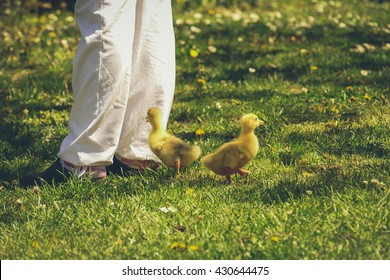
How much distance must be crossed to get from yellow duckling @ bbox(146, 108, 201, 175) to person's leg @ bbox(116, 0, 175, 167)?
197 millimetres

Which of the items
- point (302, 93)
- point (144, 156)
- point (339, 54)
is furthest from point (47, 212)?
point (339, 54)

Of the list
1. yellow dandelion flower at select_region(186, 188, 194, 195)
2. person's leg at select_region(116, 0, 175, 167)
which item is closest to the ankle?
person's leg at select_region(116, 0, 175, 167)

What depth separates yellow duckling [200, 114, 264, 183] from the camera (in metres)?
4.07

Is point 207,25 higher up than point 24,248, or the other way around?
point 24,248

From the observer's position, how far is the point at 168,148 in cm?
431

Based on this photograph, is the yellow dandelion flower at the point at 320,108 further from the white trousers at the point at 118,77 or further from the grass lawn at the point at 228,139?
the white trousers at the point at 118,77

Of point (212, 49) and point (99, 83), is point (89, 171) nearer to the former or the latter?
point (99, 83)

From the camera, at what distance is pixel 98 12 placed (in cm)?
416

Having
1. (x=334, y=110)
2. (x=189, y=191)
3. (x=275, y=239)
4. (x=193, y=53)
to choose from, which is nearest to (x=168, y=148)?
(x=189, y=191)

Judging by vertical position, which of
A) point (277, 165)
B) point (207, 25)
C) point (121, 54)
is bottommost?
point (207, 25)

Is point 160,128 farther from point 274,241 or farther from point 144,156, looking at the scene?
point 274,241

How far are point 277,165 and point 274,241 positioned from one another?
1.05m

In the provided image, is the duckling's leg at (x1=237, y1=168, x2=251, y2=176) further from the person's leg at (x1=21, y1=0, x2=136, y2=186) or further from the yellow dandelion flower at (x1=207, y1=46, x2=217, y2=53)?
the yellow dandelion flower at (x1=207, y1=46, x2=217, y2=53)

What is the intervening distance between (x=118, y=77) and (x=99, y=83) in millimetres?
101
